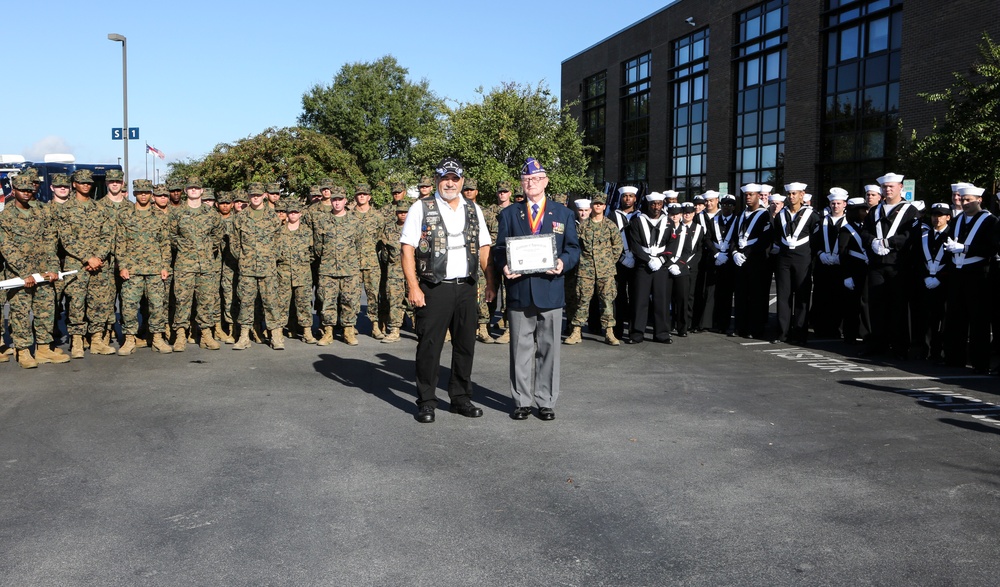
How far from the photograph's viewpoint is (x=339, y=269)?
1154cm

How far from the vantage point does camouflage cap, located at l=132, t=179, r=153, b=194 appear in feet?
34.2

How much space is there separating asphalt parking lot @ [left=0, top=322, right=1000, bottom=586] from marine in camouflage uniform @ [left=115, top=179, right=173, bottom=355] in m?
1.65

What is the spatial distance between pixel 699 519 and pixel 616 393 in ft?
11.3

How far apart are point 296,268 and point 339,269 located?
1.93 ft

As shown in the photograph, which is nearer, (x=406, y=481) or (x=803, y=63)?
(x=406, y=481)

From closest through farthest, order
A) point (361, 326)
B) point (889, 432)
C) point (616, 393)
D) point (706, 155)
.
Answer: point (889, 432) < point (616, 393) < point (361, 326) < point (706, 155)

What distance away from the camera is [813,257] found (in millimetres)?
11984

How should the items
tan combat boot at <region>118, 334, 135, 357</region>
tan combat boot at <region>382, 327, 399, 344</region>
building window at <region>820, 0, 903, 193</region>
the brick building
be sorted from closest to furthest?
tan combat boot at <region>118, 334, 135, 357</region> < tan combat boot at <region>382, 327, 399, 344</region> < the brick building < building window at <region>820, 0, 903, 193</region>

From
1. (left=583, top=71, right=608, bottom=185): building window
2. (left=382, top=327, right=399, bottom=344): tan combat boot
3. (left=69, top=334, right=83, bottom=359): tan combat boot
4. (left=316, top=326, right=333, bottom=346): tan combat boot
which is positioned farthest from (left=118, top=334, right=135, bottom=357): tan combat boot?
(left=583, top=71, right=608, bottom=185): building window

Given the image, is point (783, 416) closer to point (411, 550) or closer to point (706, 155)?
point (411, 550)

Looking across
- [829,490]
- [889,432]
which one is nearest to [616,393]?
[889,432]

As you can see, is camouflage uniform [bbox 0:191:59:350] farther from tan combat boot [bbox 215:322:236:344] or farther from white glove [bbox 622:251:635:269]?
white glove [bbox 622:251:635:269]

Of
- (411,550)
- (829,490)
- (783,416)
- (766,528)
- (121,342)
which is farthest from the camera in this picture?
(121,342)

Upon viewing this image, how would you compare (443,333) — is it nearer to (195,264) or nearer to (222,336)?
(195,264)
